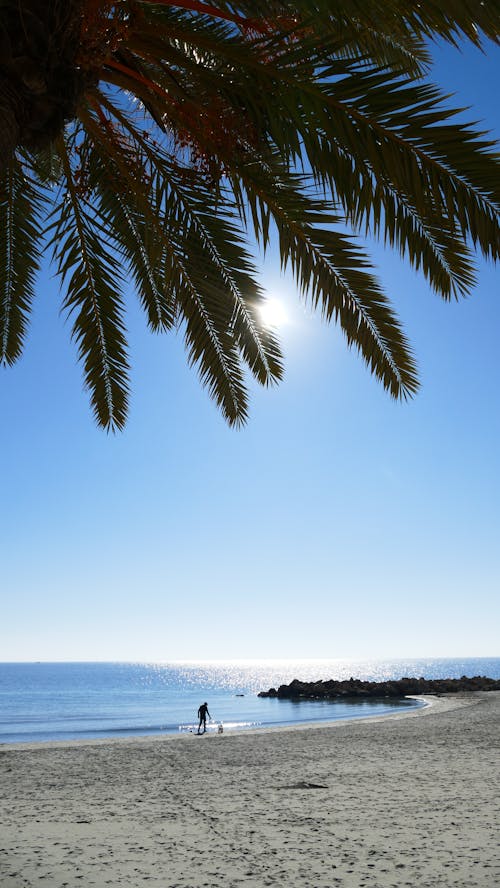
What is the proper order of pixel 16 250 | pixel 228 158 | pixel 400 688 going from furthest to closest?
pixel 400 688 → pixel 16 250 → pixel 228 158

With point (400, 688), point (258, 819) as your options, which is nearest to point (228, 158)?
point (258, 819)

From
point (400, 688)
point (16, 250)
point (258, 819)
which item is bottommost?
point (400, 688)

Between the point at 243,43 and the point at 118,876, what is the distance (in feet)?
20.3

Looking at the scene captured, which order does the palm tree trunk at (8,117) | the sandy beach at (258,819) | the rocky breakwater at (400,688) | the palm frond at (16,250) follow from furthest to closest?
the rocky breakwater at (400,688)
the palm frond at (16,250)
the sandy beach at (258,819)
the palm tree trunk at (8,117)

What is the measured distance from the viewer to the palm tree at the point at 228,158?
3680 millimetres

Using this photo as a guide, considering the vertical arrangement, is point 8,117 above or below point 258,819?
above

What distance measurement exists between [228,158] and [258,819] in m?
6.56

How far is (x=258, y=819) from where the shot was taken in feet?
23.3

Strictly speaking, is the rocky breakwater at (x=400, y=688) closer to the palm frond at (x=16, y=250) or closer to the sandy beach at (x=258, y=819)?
the sandy beach at (x=258, y=819)

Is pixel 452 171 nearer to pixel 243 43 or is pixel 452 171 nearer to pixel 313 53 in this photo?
pixel 313 53

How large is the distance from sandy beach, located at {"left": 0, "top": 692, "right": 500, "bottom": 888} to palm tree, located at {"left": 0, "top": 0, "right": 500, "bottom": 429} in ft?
14.0

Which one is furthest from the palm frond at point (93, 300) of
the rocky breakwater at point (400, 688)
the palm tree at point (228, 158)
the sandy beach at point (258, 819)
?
the rocky breakwater at point (400, 688)

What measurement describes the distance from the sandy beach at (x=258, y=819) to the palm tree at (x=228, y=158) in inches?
168

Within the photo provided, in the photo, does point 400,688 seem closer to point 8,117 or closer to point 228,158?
point 228,158
